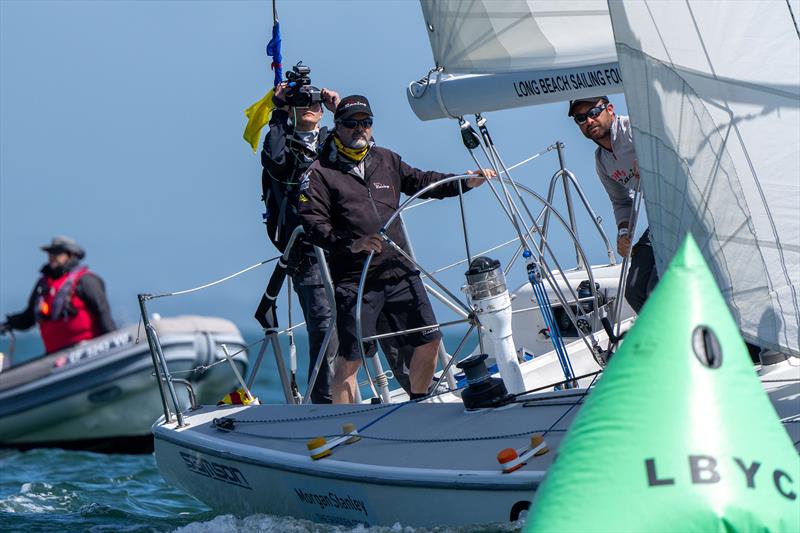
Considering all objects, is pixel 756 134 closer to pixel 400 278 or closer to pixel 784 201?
pixel 784 201

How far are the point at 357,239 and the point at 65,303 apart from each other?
6234 mm

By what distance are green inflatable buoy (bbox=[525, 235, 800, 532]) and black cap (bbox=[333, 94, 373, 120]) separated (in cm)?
259

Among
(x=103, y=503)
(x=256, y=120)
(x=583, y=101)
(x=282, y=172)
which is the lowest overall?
(x=103, y=503)

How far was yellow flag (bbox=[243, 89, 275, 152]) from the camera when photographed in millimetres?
→ 6789

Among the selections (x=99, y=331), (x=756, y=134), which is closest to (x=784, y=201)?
(x=756, y=134)

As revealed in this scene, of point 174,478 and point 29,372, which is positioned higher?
point 29,372

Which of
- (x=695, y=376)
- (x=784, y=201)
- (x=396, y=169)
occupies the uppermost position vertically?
(x=396, y=169)

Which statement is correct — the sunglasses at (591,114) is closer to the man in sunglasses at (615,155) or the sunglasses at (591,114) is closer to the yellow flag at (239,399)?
the man in sunglasses at (615,155)

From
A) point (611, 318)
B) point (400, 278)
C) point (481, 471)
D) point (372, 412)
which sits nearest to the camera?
point (481, 471)

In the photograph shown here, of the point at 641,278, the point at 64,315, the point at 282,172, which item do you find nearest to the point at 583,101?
the point at 641,278

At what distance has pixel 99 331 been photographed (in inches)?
450

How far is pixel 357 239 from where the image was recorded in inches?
219

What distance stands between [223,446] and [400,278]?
1.11 metres

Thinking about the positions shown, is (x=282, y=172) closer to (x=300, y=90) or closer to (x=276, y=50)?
(x=300, y=90)
